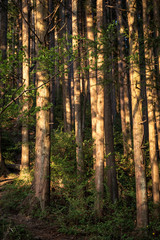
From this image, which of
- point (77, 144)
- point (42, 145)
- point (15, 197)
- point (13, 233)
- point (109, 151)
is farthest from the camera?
point (109, 151)

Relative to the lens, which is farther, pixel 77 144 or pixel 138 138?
pixel 77 144

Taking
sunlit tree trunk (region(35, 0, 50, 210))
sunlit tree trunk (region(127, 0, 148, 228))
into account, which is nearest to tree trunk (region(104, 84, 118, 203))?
sunlit tree trunk (region(127, 0, 148, 228))

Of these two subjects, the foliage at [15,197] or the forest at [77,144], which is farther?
the foliage at [15,197]

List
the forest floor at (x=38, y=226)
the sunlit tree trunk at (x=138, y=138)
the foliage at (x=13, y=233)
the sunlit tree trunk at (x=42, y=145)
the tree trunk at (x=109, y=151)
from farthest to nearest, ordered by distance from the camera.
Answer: the tree trunk at (x=109, y=151) → the sunlit tree trunk at (x=42, y=145) → the sunlit tree trunk at (x=138, y=138) → the forest floor at (x=38, y=226) → the foliage at (x=13, y=233)

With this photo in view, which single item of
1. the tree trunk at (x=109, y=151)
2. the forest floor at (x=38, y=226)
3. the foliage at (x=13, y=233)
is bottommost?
the forest floor at (x=38, y=226)

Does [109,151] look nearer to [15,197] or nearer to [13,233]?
[15,197]

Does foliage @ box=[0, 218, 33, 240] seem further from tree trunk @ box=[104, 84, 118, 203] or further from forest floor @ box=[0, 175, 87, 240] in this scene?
tree trunk @ box=[104, 84, 118, 203]

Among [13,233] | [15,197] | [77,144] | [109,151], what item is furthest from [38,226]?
[109,151]

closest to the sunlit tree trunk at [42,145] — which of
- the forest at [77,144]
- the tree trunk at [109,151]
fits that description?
the forest at [77,144]

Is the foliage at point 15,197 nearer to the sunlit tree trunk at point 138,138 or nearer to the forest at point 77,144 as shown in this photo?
the forest at point 77,144

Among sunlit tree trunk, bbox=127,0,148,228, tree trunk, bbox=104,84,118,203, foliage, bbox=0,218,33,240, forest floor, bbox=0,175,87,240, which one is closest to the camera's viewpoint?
foliage, bbox=0,218,33,240

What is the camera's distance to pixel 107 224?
25.1ft

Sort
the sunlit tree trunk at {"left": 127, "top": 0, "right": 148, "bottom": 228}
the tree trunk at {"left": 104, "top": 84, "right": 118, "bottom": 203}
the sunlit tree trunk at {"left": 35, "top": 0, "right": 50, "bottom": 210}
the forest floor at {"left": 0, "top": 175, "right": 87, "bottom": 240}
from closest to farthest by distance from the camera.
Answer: the forest floor at {"left": 0, "top": 175, "right": 87, "bottom": 240} < the sunlit tree trunk at {"left": 127, "top": 0, "right": 148, "bottom": 228} < the sunlit tree trunk at {"left": 35, "top": 0, "right": 50, "bottom": 210} < the tree trunk at {"left": 104, "top": 84, "right": 118, "bottom": 203}

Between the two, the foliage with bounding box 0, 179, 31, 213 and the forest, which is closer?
the forest
